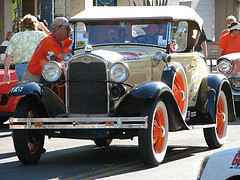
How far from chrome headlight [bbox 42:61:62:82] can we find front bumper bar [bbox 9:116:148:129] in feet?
2.05

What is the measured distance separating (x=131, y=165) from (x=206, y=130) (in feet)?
6.02

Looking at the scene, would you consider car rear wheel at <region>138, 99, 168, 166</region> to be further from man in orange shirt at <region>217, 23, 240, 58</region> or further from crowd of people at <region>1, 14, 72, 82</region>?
man in orange shirt at <region>217, 23, 240, 58</region>

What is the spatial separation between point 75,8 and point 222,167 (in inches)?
917

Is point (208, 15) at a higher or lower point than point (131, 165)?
higher

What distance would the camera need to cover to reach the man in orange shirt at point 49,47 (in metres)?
9.10

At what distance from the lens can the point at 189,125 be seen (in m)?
9.02

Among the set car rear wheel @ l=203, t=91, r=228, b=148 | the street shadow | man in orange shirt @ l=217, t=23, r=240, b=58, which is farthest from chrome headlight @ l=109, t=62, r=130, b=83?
man in orange shirt @ l=217, t=23, r=240, b=58

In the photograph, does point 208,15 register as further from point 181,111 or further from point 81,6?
point 181,111

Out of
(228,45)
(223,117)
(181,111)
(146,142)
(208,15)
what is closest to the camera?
(146,142)

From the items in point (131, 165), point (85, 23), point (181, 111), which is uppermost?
point (85, 23)

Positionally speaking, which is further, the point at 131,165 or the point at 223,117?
the point at 223,117

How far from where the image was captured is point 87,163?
797 cm

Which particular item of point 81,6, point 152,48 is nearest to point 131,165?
point 152,48

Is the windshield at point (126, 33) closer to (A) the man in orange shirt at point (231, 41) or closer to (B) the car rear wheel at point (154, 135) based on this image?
(B) the car rear wheel at point (154, 135)
